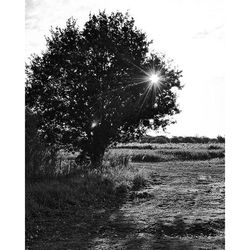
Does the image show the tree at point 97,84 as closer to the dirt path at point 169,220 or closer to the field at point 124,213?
the field at point 124,213

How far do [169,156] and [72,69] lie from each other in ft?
27.1

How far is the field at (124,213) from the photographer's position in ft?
14.6

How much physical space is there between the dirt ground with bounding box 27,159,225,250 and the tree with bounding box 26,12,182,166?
10.4ft

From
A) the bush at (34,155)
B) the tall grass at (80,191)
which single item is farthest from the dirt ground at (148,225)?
the bush at (34,155)

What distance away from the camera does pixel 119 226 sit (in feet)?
16.8

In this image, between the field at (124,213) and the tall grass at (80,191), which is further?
the tall grass at (80,191)

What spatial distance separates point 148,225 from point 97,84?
5495mm

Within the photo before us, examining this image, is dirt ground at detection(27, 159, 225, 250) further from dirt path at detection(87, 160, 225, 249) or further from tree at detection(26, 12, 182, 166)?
tree at detection(26, 12, 182, 166)

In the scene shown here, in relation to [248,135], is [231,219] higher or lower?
lower

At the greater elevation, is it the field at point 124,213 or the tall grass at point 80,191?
the tall grass at point 80,191

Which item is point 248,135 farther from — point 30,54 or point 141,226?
point 30,54

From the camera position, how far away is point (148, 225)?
5102mm
